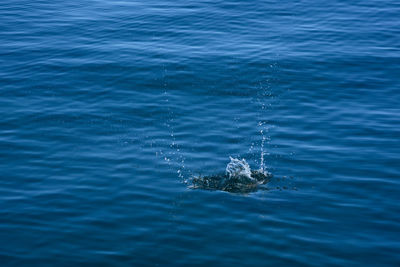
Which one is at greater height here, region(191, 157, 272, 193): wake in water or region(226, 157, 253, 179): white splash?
region(226, 157, 253, 179): white splash

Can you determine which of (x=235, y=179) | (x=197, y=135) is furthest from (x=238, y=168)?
(x=197, y=135)

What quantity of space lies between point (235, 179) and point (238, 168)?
56cm

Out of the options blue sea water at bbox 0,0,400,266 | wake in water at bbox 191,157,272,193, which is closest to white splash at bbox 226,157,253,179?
wake in water at bbox 191,157,272,193

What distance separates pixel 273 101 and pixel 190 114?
365cm

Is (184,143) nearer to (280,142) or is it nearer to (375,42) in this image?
(280,142)

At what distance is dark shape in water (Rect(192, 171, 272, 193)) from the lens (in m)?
16.4

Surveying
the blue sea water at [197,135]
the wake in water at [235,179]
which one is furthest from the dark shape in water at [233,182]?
the blue sea water at [197,135]

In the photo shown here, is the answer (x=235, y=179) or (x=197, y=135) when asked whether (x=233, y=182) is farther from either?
(x=197, y=135)

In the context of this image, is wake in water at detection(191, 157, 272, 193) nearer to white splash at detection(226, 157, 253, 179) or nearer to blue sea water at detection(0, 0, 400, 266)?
white splash at detection(226, 157, 253, 179)

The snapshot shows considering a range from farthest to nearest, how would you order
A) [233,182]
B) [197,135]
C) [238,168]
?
[197,135]
[238,168]
[233,182]

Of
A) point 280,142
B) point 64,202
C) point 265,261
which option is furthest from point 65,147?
point 265,261

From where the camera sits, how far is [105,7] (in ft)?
116

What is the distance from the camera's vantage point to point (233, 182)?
54.8ft

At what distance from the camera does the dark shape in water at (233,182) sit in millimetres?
16438
